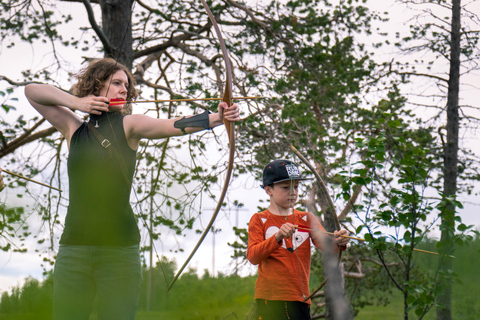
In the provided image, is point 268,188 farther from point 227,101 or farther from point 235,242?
point 235,242

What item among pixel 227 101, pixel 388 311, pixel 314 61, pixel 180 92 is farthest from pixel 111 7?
pixel 388 311

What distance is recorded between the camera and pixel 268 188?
2.90 m

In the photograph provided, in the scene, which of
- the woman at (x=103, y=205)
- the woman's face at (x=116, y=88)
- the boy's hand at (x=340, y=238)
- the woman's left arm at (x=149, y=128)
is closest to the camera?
the woman at (x=103, y=205)

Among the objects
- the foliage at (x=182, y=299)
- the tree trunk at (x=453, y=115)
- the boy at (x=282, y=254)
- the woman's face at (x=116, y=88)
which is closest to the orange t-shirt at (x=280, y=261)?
the boy at (x=282, y=254)

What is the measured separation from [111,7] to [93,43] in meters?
1.46

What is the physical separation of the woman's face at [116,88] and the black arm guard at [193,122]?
28cm

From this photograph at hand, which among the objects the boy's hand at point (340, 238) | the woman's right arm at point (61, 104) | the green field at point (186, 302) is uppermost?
the woman's right arm at point (61, 104)

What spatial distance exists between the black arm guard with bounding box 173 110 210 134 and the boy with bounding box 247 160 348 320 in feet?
2.50

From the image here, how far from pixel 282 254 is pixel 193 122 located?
1.06 metres

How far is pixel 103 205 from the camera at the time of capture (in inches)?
69.0

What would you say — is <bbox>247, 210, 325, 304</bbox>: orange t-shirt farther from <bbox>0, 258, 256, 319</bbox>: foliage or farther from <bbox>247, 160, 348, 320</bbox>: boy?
<bbox>0, 258, 256, 319</bbox>: foliage

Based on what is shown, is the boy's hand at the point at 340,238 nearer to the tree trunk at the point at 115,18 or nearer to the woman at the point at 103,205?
the woman at the point at 103,205

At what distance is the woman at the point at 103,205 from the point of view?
1.72 meters

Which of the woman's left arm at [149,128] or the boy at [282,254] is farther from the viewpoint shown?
the boy at [282,254]
